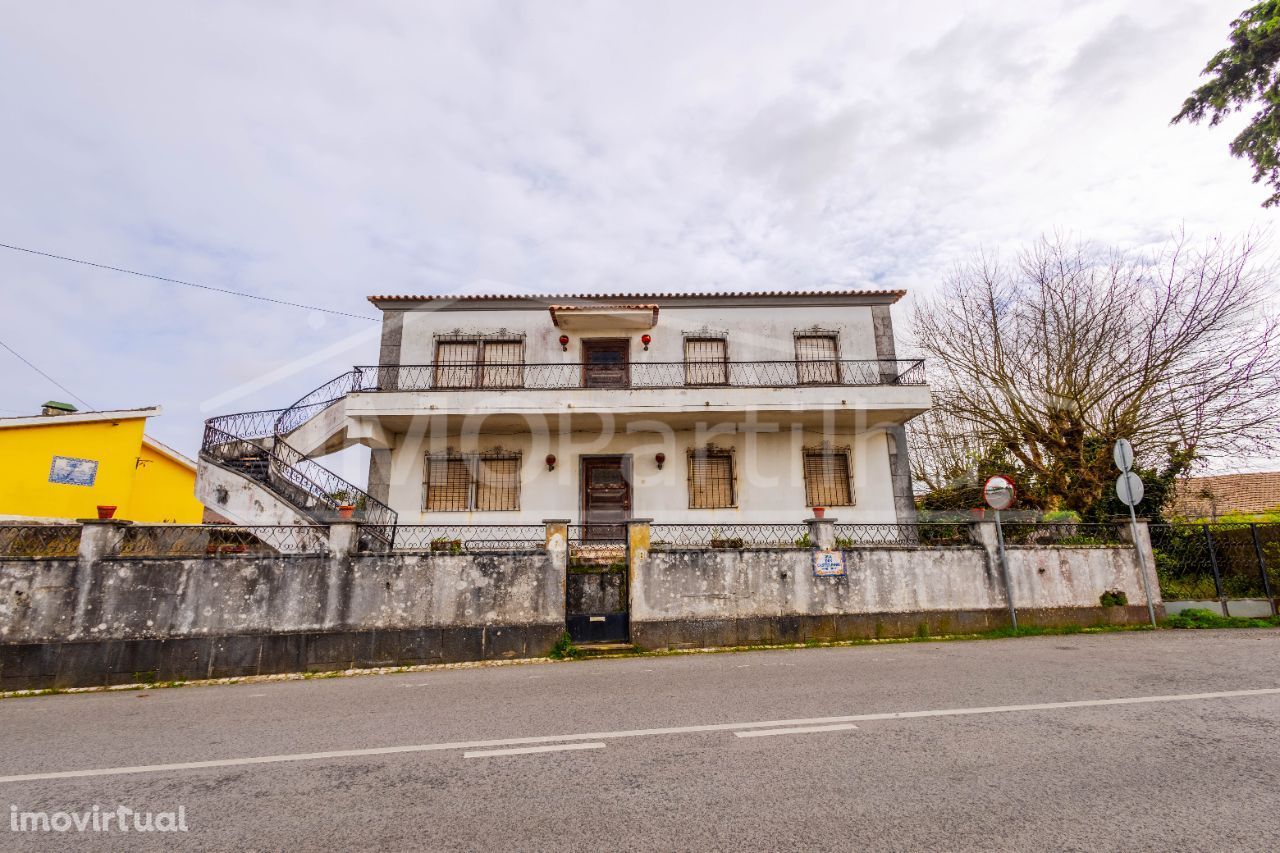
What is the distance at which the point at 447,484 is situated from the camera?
1336cm

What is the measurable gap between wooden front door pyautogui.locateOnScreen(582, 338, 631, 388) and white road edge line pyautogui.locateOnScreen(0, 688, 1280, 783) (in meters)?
10.0

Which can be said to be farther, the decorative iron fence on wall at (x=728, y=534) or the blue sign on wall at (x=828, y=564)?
the decorative iron fence on wall at (x=728, y=534)

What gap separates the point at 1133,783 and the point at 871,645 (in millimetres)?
5719

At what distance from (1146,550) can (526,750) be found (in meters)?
12.1

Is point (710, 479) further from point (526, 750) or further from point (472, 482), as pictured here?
point (526, 750)

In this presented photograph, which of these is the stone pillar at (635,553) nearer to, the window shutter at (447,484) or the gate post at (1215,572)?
the window shutter at (447,484)

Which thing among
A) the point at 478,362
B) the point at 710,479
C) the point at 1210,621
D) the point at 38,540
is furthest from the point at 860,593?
the point at 38,540

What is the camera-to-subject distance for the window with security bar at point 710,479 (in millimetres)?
13461

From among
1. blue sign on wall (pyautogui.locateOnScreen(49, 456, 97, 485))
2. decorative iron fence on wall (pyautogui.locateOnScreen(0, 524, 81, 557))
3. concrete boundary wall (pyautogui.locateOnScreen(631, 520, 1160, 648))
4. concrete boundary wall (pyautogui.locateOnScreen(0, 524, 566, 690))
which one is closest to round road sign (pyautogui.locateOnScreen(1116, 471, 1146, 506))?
concrete boundary wall (pyautogui.locateOnScreen(631, 520, 1160, 648))

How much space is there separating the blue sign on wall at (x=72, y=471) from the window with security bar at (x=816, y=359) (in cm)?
1726

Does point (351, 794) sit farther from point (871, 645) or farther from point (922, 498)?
point (922, 498)

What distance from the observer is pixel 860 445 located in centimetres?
A: 1382

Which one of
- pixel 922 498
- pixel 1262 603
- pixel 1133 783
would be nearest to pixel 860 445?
pixel 922 498

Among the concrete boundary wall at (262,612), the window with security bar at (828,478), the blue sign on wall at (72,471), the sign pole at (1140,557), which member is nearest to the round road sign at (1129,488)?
the sign pole at (1140,557)
